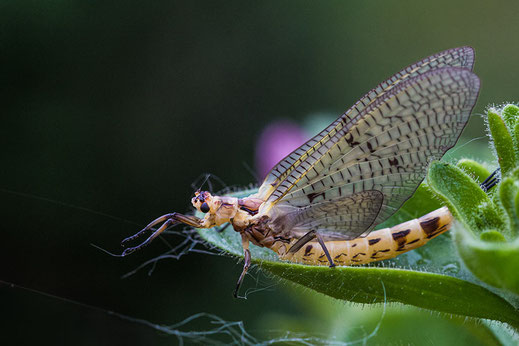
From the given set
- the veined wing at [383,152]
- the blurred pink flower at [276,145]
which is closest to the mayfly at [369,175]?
the veined wing at [383,152]

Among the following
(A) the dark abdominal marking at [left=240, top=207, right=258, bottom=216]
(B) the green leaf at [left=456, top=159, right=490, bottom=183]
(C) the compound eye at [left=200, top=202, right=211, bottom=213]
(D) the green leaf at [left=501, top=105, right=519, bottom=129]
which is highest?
(C) the compound eye at [left=200, top=202, right=211, bottom=213]

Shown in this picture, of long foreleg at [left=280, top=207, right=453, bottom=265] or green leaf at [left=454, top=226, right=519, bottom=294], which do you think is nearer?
green leaf at [left=454, top=226, right=519, bottom=294]

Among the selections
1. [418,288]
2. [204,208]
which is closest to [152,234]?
[204,208]

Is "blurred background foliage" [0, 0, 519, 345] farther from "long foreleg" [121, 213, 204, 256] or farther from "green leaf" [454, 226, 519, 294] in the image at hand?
"green leaf" [454, 226, 519, 294]

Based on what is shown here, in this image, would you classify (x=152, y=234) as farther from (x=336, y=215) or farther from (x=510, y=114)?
(x=510, y=114)

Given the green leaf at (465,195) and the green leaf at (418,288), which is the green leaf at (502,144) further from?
the green leaf at (418,288)

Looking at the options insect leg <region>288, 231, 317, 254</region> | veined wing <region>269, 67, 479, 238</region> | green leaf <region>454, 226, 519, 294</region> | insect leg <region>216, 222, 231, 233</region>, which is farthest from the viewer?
insect leg <region>216, 222, 231, 233</region>

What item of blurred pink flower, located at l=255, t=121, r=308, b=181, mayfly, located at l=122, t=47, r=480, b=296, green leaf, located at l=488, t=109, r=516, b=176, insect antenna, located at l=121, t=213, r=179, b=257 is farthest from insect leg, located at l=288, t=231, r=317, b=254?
blurred pink flower, located at l=255, t=121, r=308, b=181

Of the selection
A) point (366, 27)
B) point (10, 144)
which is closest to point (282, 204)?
point (10, 144)
